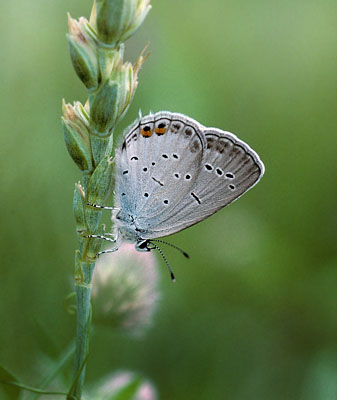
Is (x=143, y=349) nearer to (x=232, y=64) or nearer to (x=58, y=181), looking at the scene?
(x=58, y=181)

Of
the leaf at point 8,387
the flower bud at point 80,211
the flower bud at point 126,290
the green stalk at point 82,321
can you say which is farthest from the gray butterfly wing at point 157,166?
the leaf at point 8,387

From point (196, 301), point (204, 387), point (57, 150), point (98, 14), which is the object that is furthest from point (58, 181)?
point (98, 14)

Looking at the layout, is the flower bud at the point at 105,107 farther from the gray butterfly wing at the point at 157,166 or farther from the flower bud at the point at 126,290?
the flower bud at the point at 126,290

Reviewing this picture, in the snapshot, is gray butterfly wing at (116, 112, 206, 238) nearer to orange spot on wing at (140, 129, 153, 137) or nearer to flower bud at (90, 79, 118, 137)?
orange spot on wing at (140, 129, 153, 137)

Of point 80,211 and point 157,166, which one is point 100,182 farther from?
point 157,166

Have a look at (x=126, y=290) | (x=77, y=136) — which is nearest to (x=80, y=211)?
(x=77, y=136)
